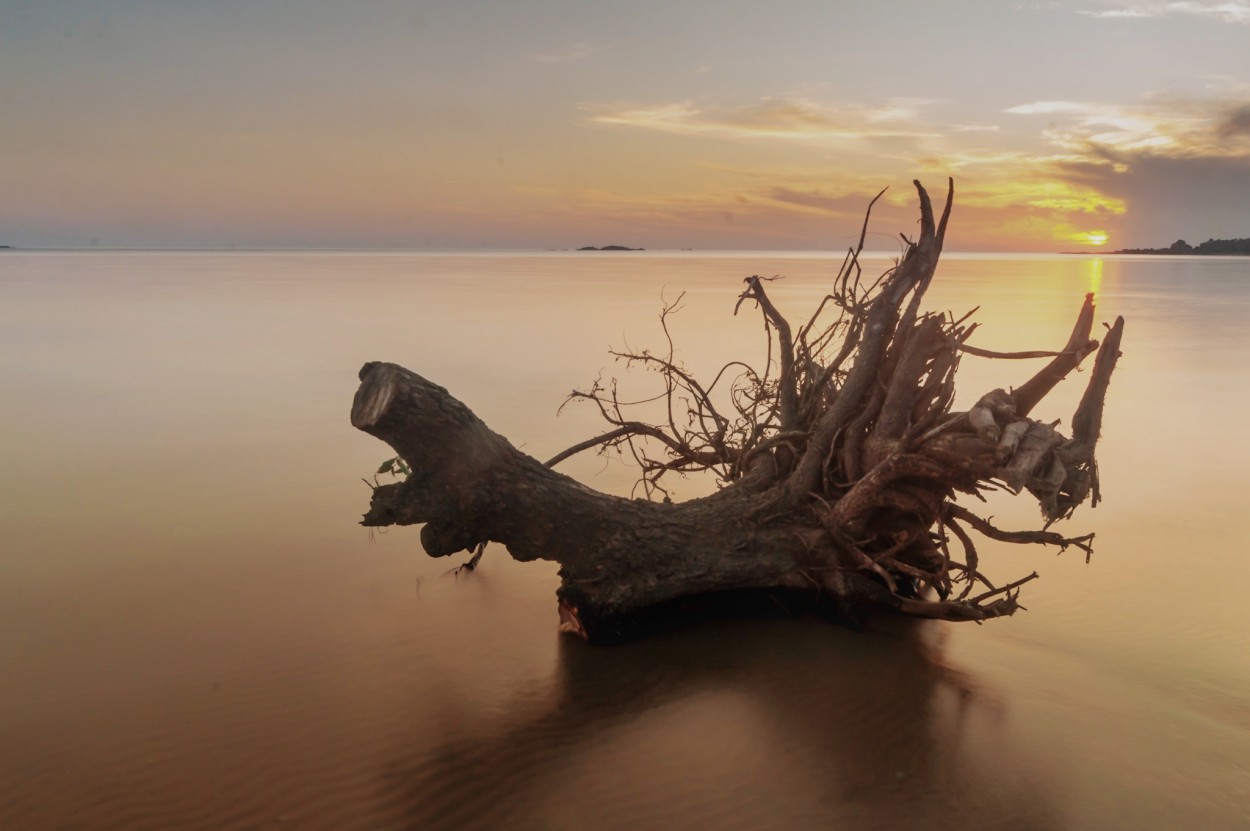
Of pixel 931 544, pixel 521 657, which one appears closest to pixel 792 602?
pixel 931 544

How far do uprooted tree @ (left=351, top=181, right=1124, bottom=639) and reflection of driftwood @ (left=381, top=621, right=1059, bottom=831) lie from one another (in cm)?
43

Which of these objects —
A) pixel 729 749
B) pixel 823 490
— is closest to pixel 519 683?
pixel 729 749

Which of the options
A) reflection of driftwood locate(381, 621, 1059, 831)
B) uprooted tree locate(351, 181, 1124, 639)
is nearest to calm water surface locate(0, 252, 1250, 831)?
reflection of driftwood locate(381, 621, 1059, 831)

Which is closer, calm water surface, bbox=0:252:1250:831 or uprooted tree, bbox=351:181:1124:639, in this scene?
calm water surface, bbox=0:252:1250:831

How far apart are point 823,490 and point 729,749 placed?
2.13 metres

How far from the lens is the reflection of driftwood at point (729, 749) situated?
3.76m

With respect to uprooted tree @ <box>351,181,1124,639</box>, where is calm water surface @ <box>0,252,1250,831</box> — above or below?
below

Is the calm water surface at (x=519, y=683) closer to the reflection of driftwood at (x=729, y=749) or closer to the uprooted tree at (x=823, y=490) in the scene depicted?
the reflection of driftwood at (x=729, y=749)

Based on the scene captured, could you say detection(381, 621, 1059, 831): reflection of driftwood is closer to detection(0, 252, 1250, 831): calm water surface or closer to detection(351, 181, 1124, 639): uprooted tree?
detection(0, 252, 1250, 831): calm water surface

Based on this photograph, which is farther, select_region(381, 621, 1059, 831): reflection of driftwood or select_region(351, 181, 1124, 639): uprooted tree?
select_region(351, 181, 1124, 639): uprooted tree

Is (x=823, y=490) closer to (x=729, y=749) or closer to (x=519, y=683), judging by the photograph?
(x=729, y=749)

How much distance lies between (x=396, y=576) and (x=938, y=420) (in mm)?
3777

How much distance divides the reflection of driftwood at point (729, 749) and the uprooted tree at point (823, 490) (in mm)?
428

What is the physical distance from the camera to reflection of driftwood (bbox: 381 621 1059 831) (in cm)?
376
